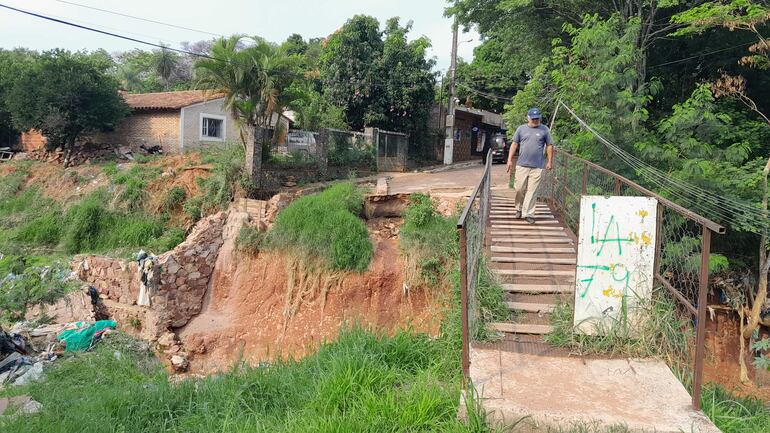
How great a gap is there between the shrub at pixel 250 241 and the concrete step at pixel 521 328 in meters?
7.74

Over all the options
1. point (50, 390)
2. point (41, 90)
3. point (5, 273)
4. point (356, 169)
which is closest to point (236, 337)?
point (50, 390)

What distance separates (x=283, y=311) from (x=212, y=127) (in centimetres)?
1289

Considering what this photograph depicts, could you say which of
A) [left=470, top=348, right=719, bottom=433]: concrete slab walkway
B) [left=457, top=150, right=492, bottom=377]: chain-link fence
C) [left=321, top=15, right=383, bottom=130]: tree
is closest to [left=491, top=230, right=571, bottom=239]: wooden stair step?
[left=457, top=150, right=492, bottom=377]: chain-link fence

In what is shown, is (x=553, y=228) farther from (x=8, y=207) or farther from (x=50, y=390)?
(x=8, y=207)

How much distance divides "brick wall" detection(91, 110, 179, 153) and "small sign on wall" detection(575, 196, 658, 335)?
60.0 ft

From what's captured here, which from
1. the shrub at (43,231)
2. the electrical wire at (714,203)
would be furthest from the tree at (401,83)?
the electrical wire at (714,203)

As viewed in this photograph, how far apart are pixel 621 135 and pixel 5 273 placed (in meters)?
14.8

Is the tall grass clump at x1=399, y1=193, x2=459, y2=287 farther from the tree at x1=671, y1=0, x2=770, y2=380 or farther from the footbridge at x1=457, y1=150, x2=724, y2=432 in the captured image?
the tree at x1=671, y1=0, x2=770, y2=380

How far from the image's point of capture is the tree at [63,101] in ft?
60.7

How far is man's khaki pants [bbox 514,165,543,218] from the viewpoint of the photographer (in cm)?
752

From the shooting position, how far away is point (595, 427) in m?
3.48

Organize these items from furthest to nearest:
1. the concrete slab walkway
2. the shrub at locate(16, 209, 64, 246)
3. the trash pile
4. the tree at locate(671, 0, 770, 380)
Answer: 1. the shrub at locate(16, 209, 64, 246)
2. the tree at locate(671, 0, 770, 380)
3. the trash pile
4. the concrete slab walkway

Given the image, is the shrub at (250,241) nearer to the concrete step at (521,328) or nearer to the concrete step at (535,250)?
the concrete step at (535,250)

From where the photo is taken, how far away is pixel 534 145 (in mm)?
7426
